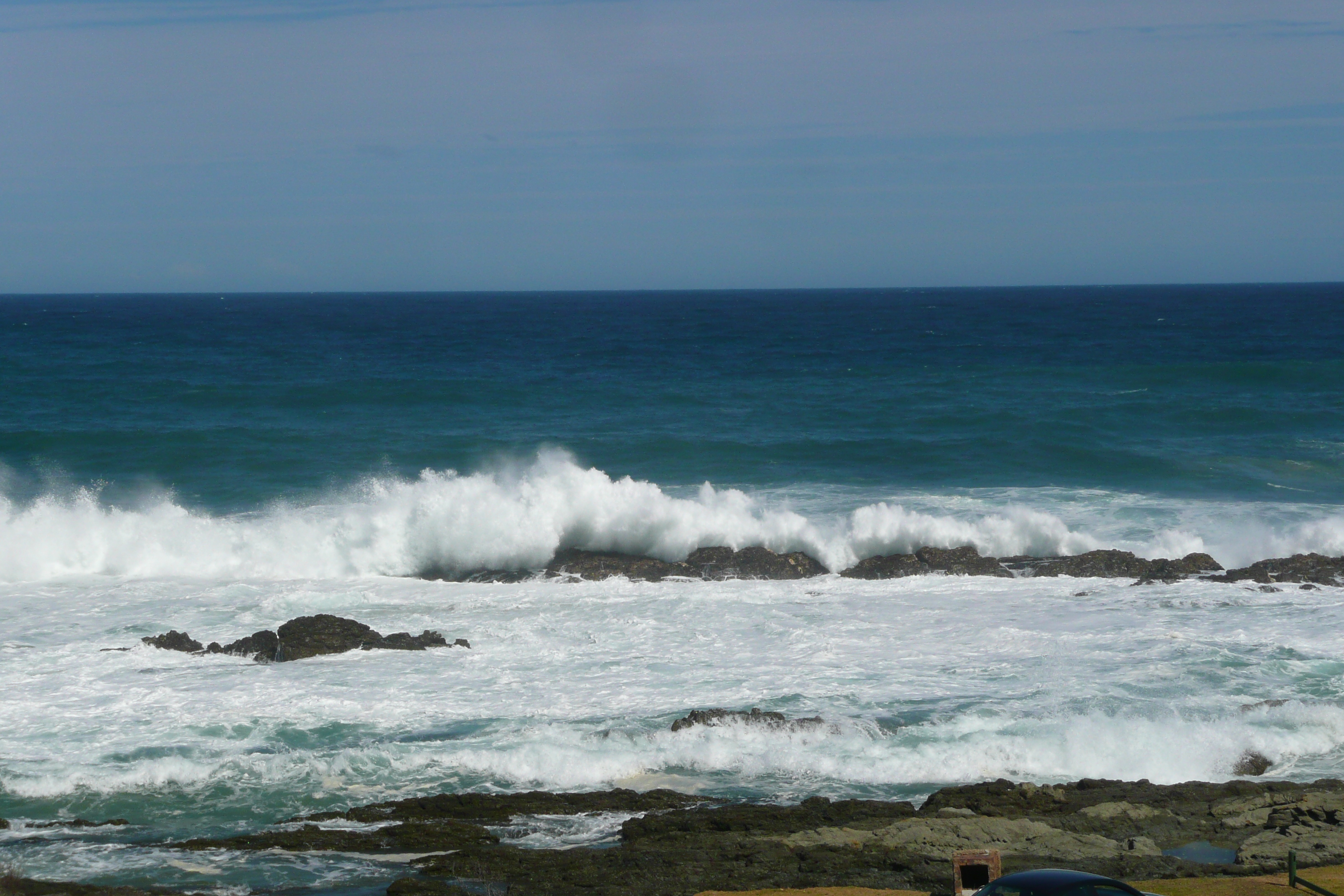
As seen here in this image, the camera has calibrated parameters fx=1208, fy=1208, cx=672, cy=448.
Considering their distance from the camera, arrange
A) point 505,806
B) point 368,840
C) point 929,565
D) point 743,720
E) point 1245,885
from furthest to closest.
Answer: point 929,565, point 743,720, point 505,806, point 368,840, point 1245,885

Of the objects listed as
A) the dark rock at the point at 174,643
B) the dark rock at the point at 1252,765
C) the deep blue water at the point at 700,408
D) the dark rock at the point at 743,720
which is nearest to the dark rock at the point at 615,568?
the dark rock at the point at 174,643

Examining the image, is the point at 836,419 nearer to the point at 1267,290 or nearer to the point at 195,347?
A: the point at 195,347

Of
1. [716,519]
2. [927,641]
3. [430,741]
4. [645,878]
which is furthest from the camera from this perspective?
[716,519]

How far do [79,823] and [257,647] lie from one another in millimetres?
5947

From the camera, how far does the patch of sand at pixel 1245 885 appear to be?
9.71 meters

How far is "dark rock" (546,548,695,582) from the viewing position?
23.6 meters

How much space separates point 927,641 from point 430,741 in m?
8.17

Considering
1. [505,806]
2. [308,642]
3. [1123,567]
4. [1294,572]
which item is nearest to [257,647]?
[308,642]

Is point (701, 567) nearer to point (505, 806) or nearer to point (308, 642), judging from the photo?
point (308, 642)

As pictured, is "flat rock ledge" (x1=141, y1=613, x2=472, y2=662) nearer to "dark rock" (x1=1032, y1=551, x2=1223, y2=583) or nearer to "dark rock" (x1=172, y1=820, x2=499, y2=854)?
"dark rock" (x1=172, y1=820, x2=499, y2=854)

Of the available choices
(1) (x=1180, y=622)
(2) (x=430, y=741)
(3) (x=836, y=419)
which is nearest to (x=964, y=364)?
(3) (x=836, y=419)

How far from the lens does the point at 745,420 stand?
1628 inches

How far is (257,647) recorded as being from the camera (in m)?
18.4

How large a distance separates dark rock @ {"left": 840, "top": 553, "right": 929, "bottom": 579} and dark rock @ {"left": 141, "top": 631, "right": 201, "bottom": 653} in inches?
467
